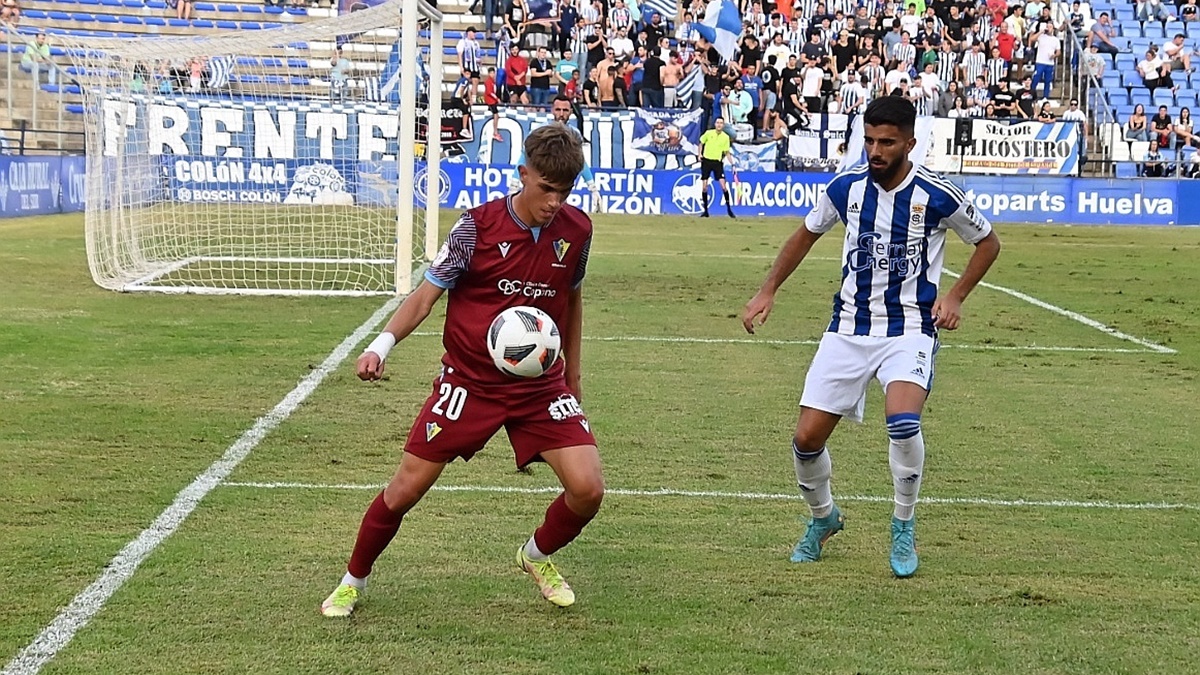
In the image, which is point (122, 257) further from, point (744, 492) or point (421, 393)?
point (744, 492)

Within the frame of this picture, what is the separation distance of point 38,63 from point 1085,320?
23656mm

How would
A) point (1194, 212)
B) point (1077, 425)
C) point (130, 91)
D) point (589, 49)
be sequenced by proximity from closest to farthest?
point (1077, 425) < point (130, 91) < point (1194, 212) < point (589, 49)

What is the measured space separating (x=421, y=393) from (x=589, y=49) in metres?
25.9

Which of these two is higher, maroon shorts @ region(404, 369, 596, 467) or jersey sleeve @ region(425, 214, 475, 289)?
jersey sleeve @ region(425, 214, 475, 289)

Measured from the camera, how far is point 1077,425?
895 centimetres

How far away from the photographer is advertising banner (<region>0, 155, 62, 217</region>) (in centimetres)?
2550

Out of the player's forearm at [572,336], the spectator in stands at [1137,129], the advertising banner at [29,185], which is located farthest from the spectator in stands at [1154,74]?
the player's forearm at [572,336]

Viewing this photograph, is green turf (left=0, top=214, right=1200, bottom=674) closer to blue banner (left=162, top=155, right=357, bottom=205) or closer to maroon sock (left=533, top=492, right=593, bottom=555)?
maroon sock (left=533, top=492, right=593, bottom=555)

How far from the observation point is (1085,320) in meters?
14.4

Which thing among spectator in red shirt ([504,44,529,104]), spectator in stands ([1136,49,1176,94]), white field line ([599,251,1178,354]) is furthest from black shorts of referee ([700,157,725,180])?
spectator in stands ([1136,49,1176,94])

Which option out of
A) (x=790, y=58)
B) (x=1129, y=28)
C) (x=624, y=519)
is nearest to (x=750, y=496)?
(x=624, y=519)

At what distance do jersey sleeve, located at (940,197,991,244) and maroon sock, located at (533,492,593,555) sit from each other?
1873 millimetres

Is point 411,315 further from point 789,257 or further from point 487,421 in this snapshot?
point 789,257

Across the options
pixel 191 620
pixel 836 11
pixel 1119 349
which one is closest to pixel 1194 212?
pixel 836 11
